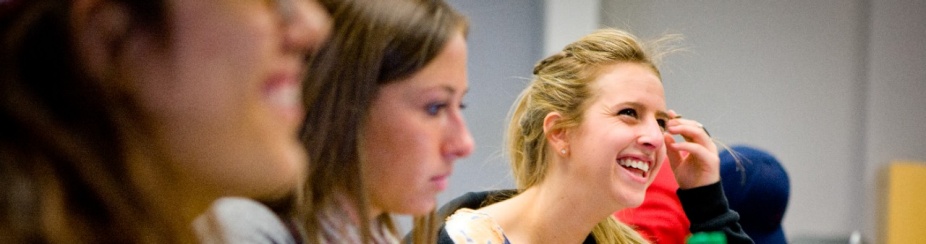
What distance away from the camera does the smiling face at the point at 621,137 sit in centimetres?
145

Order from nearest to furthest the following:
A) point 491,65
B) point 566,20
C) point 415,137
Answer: point 415,137
point 491,65
point 566,20

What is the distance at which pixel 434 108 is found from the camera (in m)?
1.01

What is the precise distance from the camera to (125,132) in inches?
18.5

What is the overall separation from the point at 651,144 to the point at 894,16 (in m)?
2.38

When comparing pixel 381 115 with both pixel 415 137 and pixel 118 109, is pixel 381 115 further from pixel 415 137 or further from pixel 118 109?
pixel 118 109

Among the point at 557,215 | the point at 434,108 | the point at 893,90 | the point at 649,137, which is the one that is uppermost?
the point at 434,108

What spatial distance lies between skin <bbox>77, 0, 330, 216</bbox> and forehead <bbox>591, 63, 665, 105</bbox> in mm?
1027

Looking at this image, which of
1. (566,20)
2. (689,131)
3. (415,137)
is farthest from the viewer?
(566,20)

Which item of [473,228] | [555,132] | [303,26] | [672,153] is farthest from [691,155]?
[303,26]

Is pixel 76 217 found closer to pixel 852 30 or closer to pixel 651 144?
pixel 651 144

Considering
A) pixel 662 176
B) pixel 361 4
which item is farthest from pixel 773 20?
pixel 361 4

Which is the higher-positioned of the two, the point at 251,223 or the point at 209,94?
the point at 209,94

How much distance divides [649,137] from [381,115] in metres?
0.59

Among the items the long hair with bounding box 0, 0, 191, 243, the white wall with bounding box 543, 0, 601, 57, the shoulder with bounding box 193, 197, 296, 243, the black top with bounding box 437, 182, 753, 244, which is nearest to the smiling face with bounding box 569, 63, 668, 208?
the black top with bounding box 437, 182, 753, 244
